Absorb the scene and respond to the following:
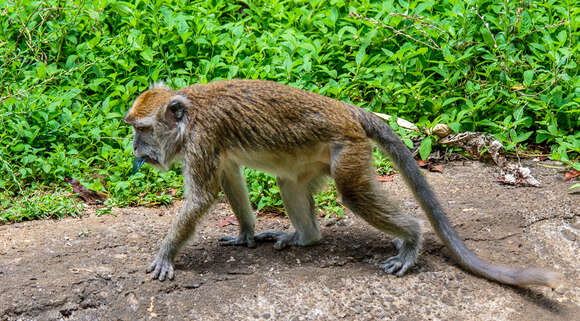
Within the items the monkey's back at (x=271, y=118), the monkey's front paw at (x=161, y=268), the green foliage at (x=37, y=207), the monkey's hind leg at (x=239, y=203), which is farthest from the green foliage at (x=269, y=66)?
the monkey's front paw at (x=161, y=268)

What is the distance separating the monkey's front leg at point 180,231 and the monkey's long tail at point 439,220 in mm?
1403

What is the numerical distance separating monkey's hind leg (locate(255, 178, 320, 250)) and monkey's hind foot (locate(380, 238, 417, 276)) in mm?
691

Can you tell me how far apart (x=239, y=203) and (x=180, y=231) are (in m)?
0.71

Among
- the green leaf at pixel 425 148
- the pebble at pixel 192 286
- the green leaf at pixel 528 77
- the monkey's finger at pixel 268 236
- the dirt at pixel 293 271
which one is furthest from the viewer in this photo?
the green leaf at pixel 528 77

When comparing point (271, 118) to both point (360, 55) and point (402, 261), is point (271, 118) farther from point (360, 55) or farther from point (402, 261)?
point (360, 55)

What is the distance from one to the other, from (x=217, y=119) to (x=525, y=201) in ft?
9.64

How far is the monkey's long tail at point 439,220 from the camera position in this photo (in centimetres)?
451

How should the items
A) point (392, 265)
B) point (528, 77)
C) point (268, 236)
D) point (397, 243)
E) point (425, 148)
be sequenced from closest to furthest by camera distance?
point (392, 265), point (397, 243), point (268, 236), point (425, 148), point (528, 77)

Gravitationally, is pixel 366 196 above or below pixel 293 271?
above

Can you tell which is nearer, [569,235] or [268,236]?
[569,235]

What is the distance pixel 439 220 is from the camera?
15.9 ft

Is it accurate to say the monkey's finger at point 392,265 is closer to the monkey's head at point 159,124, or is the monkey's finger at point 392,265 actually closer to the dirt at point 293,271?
the dirt at point 293,271

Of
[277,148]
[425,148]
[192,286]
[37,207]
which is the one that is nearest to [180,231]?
[192,286]

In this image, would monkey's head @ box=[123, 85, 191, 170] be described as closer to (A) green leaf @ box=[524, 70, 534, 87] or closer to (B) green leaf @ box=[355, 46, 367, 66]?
(B) green leaf @ box=[355, 46, 367, 66]
